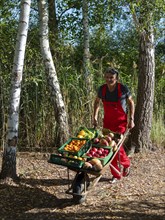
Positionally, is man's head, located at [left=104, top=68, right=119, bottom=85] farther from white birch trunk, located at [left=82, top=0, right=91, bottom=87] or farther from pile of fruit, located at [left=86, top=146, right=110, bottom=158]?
white birch trunk, located at [left=82, top=0, right=91, bottom=87]

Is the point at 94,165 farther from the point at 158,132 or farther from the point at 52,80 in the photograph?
the point at 158,132

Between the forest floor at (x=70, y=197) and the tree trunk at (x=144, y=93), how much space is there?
822 mm

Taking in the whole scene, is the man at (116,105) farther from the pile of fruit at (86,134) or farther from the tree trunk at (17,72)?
the tree trunk at (17,72)

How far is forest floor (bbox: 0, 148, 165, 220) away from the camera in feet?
12.7

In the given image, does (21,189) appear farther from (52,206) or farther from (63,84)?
(63,84)

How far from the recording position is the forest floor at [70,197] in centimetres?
387

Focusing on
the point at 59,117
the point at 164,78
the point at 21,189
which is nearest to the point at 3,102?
the point at 59,117

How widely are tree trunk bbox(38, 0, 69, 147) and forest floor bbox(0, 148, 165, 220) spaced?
0.82m

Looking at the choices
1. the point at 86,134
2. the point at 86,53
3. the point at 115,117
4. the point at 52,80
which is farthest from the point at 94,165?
the point at 86,53

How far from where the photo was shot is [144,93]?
6562 mm

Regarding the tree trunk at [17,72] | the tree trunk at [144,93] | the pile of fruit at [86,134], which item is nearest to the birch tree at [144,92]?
the tree trunk at [144,93]

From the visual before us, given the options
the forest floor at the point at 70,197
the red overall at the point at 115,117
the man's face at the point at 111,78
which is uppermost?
the man's face at the point at 111,78

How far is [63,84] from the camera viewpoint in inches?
266

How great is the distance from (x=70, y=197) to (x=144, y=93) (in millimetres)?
2977
